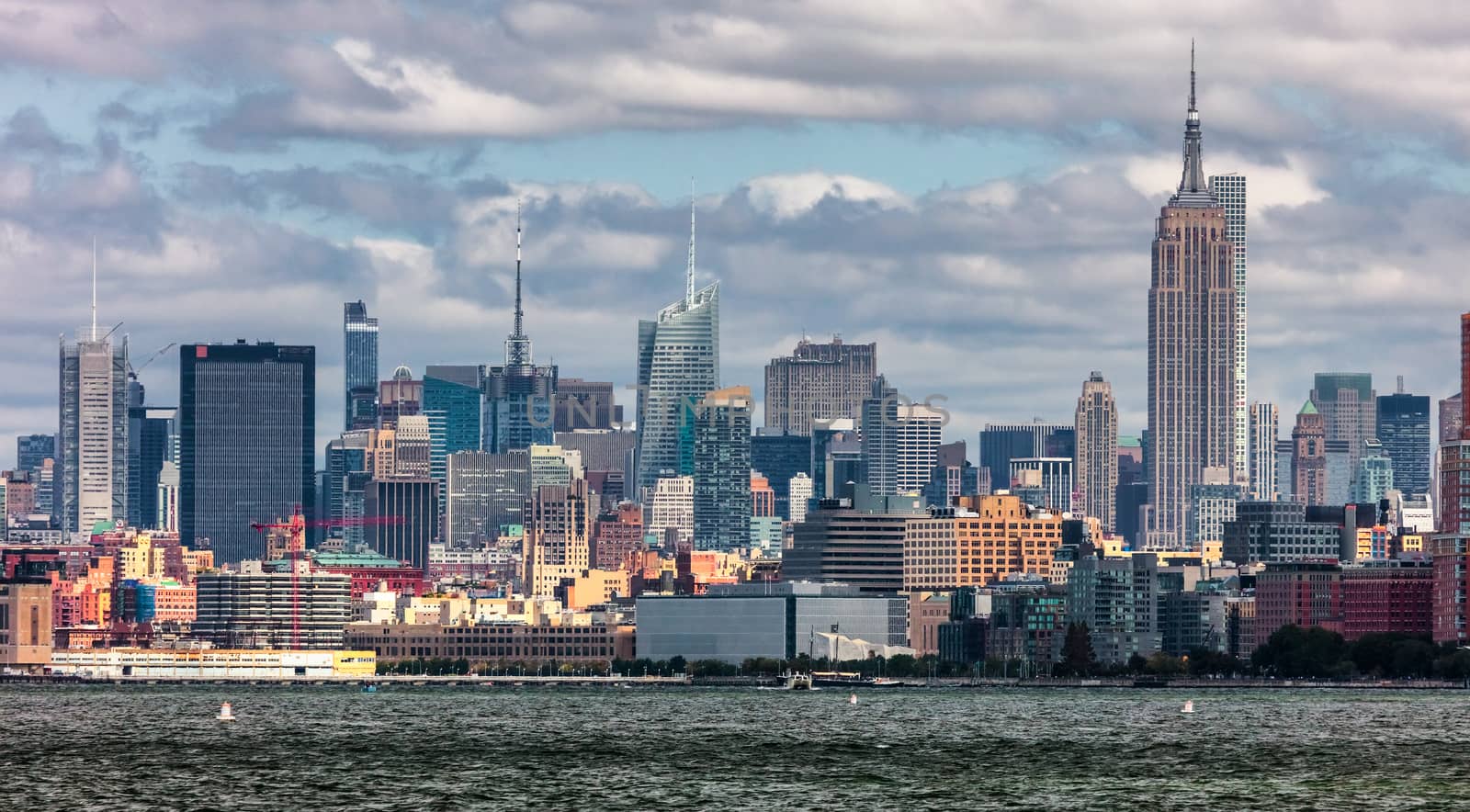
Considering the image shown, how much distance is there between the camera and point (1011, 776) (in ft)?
530

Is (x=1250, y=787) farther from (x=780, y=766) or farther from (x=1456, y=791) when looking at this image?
(x=780, y=766)

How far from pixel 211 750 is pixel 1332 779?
58828 millimetres

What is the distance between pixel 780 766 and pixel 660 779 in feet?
36.7

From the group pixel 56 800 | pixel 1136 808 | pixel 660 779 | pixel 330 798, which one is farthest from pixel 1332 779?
pixel 56 800

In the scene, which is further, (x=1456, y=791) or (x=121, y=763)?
(x=121, y=763)

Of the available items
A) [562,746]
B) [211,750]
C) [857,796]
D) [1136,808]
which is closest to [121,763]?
[211,750]

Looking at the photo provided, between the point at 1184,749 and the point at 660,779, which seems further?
the point at 1184,749

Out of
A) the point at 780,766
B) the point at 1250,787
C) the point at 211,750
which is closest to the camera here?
the point at 1250,787

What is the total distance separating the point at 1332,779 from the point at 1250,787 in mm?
6223

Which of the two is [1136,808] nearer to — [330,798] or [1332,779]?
[1332,779]

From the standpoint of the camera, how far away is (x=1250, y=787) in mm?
154250

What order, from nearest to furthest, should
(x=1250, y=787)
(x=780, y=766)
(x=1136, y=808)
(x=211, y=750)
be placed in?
(x=1136, y=808) < (x=1250, y=787) < (x=780, y=766) < (x=211, y=750)

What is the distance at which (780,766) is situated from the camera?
167625mm

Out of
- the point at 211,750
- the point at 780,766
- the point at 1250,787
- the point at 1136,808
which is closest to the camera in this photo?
the point at 1136,808
